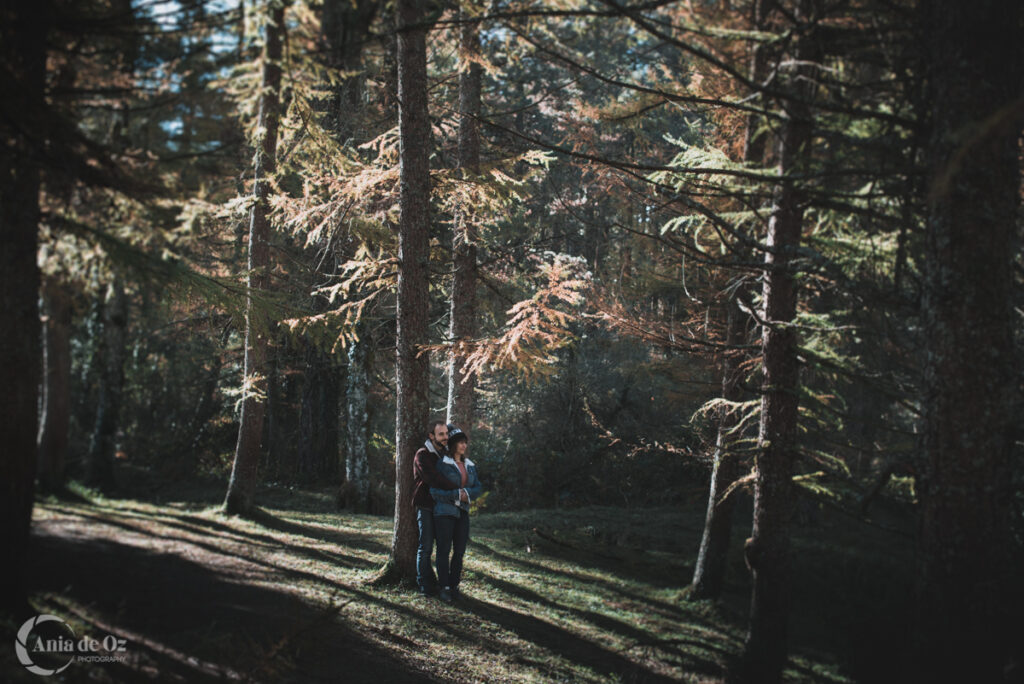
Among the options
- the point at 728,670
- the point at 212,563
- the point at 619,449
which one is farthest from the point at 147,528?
the point at 619,449

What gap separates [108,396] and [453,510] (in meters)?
10.2

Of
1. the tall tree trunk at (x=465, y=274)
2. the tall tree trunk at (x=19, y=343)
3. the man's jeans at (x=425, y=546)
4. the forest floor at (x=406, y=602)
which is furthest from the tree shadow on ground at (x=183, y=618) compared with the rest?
the tall tree trunk at (x=465, y=274)

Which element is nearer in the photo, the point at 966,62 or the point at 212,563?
the point at 966,62

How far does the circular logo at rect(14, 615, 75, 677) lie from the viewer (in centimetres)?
409

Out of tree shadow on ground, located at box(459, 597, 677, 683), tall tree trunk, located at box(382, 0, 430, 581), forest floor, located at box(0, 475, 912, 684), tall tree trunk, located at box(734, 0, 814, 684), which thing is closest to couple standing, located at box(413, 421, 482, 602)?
tall tree trunk, located at box(382, 0, 430, 581)

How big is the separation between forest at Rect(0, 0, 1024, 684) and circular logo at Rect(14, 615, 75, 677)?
3cm

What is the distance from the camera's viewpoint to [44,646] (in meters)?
4.52

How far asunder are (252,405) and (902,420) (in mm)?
20964

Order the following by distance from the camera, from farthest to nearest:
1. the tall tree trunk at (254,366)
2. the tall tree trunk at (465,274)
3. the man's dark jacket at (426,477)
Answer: the tall tree trunk at (254,366), the tall tree trunk at (465,274), the man's dark jacket at (426,477)

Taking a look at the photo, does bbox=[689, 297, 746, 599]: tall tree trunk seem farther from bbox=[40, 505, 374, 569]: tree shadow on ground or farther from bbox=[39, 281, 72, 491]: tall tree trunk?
bbox=[39, 281, 72, 491]: tall tree trunk

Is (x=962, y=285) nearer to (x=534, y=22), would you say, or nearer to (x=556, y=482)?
(x=534, y=22)

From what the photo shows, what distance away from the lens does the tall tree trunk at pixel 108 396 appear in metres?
13.8

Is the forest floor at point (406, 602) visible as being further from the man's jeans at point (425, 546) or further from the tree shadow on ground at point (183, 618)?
the man's jeans at point (425, 546)

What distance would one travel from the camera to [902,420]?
21.8 m
